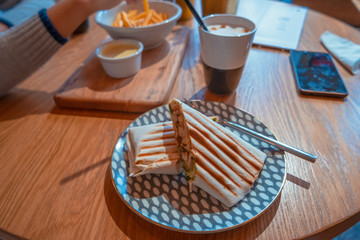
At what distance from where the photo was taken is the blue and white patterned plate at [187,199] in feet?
1.60

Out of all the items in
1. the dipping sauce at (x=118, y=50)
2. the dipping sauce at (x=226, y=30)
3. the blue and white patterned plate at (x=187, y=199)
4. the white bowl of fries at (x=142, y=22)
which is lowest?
the blue and white patterned plate at (x=187, y=199)

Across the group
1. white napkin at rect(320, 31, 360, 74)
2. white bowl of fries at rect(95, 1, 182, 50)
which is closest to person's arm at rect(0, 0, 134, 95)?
white bowl of fries at rect(95, 1, 182, 50)

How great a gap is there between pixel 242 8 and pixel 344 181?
1.40 m

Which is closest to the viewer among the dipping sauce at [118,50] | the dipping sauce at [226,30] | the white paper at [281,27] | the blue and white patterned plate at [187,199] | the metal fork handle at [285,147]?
the blue and white patterned plate at [187,199]

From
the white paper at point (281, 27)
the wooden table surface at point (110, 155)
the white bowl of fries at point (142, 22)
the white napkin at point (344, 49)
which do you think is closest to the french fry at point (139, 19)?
the white bowl of fries at point (142, 22)

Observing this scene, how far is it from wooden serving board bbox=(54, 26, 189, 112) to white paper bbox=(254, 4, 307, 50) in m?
0.48

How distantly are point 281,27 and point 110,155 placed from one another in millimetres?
1226

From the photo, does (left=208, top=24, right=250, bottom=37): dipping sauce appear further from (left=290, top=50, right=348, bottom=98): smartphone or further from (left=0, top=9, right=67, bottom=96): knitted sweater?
→ (left=0, top=9, right=67, bottom=96): knitted sweater

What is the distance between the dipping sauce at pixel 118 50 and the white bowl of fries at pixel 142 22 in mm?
61

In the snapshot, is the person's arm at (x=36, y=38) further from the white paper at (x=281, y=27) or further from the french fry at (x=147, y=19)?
the white paper at (x=281, y=27)

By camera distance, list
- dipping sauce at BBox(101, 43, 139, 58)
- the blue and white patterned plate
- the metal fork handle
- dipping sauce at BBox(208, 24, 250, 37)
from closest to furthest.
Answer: the blue and white patterned plate, the metal fork handle, dipping sauce at BBox(208, 24, 250, 37), dipping sauce at BBox(101, 43, 139, 58)

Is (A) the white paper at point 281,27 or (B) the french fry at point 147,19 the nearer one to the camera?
(B) the french fry at point 147,19

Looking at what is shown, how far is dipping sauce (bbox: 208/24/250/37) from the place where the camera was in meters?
0.82

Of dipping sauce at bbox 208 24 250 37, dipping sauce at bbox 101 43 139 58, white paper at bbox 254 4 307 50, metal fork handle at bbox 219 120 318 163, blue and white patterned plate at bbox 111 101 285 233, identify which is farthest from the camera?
white paper at bbox 254 4 307 50
